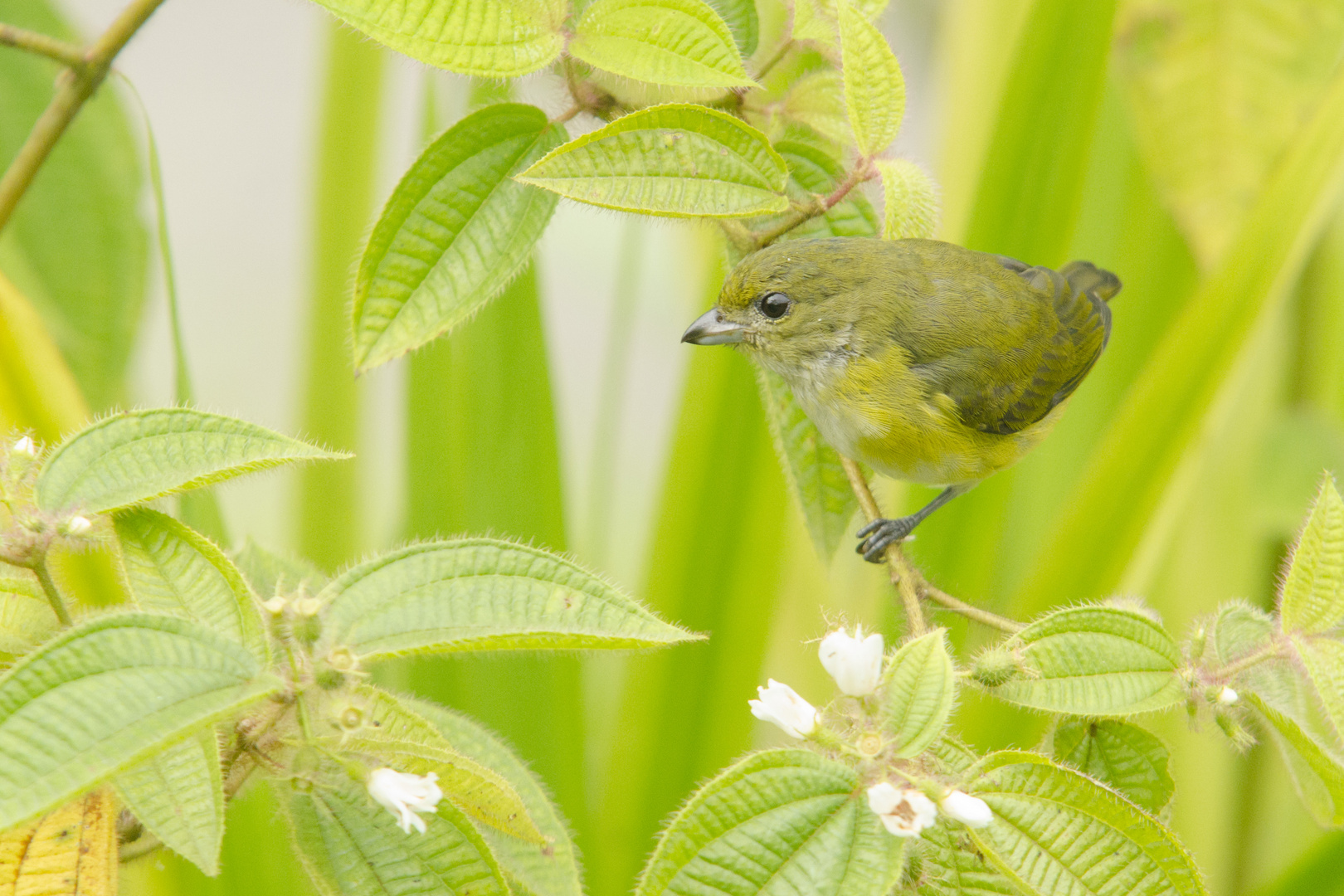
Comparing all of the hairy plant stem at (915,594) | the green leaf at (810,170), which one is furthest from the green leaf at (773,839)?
the green leaf at (810,170)

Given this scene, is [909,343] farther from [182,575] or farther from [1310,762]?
[182,575]

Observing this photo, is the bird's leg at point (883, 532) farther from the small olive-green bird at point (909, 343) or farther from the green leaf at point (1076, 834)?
the green leaf at point (1076, 834)

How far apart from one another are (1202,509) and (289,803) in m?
1.16

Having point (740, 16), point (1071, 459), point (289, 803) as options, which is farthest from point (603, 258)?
point (289, 803)

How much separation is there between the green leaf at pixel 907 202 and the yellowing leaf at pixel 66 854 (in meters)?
0.47

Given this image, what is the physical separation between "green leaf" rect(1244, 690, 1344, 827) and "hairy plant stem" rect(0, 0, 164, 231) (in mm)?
688

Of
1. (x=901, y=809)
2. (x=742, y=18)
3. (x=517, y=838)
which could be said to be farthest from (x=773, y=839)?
(x=742, y=18)

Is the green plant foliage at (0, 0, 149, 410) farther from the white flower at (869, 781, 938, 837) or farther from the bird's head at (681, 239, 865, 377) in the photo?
the white flower at (869, 781, 938, 837)

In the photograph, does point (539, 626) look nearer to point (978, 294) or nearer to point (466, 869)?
point (466, 869)

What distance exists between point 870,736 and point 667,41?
0.36 m

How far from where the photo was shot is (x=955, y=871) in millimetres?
501

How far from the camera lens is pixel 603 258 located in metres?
2.28

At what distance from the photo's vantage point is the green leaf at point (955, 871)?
495mm

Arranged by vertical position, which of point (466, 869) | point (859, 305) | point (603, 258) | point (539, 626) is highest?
point (603, 258)
